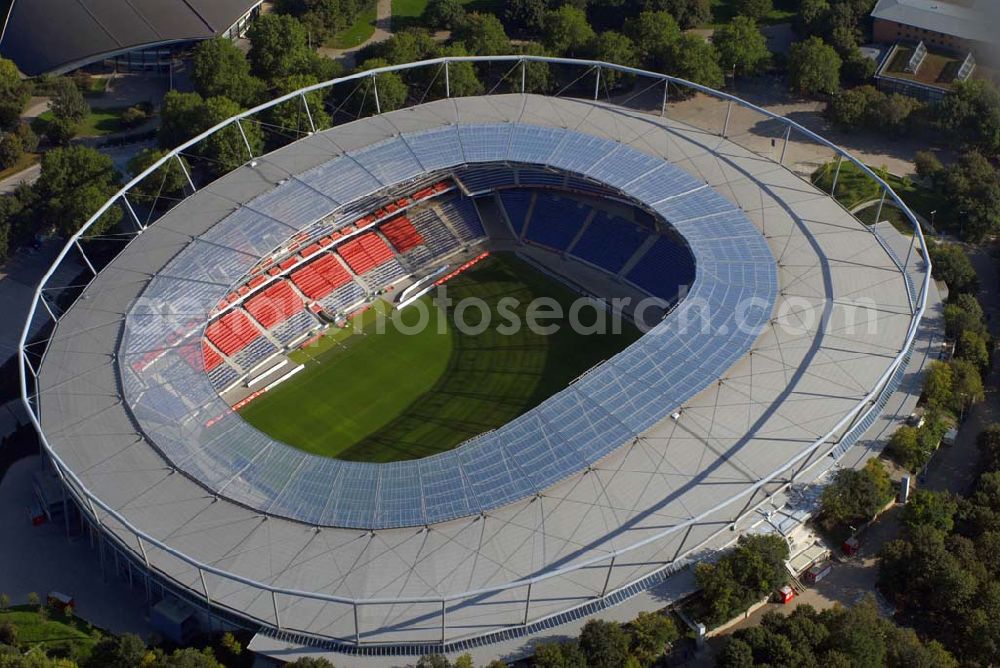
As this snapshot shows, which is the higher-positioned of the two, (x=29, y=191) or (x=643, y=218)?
(x=643, y=218)

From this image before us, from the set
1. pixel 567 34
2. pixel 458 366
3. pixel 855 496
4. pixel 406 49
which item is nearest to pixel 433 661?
pixel 855 496

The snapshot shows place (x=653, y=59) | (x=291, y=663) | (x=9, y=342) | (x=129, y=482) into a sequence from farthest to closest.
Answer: (x=653, y=59) → (x=9, y=342) → (x=129, y=482) → (x=291, y=663)

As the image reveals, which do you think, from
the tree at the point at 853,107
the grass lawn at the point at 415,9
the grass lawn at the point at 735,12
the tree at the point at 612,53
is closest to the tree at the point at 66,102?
the grass lawn at the point at 415,9

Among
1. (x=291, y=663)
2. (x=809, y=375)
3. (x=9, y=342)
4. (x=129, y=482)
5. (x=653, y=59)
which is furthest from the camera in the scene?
(x=653, y=59)

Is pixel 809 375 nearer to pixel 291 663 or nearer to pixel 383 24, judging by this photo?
pixel 291 663

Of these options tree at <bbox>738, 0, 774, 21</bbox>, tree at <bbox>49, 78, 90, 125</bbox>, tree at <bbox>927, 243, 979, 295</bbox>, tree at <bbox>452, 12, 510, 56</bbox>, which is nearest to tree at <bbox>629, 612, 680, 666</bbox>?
tree at <bbox>927, 243, 979, 295</bbox>

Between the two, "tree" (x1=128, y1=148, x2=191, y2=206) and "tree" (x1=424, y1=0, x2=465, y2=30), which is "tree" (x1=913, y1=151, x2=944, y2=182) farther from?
"tree" (x1=128, y1=148, x2=191, y2=206)

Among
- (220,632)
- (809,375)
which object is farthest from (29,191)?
(809,375)
